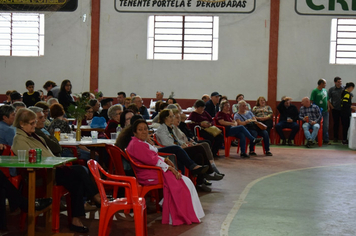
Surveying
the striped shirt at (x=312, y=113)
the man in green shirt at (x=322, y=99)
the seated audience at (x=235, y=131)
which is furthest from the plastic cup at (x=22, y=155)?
the man in green shirt at (x=322, y=99)

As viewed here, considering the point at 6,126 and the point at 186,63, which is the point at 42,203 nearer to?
the point at 6,126

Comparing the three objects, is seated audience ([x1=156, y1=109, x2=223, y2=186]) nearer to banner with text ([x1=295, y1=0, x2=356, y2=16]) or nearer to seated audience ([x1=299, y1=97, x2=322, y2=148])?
seated audience ([x1=299, y1=97, x2=322, y2=148])

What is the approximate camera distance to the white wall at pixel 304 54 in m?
14.0

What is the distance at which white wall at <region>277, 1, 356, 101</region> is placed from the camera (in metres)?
14.0

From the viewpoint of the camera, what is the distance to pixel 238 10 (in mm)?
14156

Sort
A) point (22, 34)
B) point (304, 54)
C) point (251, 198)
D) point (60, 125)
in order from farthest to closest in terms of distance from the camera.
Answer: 1. point (22, 34)
2. point (304, 54)
3. point (60, 125)
4. point (251, 198)

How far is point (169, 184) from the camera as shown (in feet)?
16.5

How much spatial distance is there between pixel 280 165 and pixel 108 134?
11.2 feet

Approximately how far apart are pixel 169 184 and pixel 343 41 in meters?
10.7

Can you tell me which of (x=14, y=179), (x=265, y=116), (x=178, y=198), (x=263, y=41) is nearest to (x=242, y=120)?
(x=265, y=116)

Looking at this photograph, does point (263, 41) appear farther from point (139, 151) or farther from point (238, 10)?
point (139, 151)

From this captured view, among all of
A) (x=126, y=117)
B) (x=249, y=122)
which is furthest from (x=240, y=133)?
(x=126, y=117)

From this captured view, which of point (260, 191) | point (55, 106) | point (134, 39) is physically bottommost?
point (260, 191)

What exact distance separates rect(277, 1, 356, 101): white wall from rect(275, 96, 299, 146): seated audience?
1549mm
